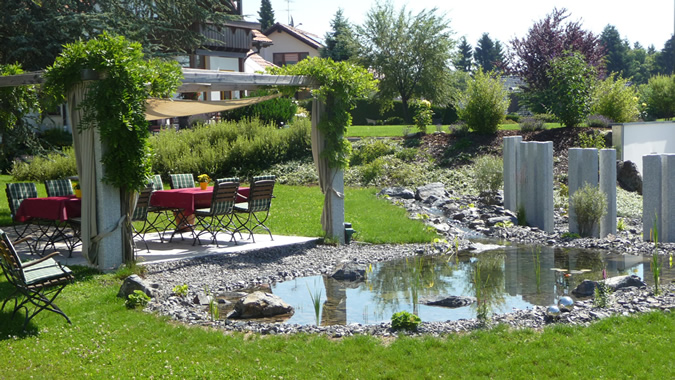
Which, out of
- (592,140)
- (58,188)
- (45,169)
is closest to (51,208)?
(58,188)

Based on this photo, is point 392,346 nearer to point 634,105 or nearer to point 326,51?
point 634,105

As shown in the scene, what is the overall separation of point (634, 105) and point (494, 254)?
13.9m

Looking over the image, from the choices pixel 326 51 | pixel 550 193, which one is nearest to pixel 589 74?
pixel 550 193

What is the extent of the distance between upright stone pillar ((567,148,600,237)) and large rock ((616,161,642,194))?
21.4ft

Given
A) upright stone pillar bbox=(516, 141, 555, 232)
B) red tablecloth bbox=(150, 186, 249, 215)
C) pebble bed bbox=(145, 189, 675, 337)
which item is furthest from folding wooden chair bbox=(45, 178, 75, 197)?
upright stone pillar bbox=(516, 141, 555, 232)

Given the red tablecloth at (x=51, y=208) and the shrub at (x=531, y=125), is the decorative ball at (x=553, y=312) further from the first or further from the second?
the shrub at (x=531, y=125)

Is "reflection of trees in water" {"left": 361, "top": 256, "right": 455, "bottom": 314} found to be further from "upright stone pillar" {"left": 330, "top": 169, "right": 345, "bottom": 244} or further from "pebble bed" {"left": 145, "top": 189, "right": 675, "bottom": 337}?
"upright stone pillar" {"left": 330, "top": 169, "right": 345, "bottom": 244}

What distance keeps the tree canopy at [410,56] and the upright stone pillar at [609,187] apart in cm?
2206

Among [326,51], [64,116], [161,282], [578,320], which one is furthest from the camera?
[326,51]

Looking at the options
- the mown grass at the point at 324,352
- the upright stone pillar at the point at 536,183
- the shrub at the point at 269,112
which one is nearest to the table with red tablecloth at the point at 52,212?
the mown grass at the point at 324,352

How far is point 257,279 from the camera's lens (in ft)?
27.9

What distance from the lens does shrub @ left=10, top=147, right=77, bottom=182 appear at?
17688 millimetres

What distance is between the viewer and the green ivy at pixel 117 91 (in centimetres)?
813

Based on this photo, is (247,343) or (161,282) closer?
(247,343)
